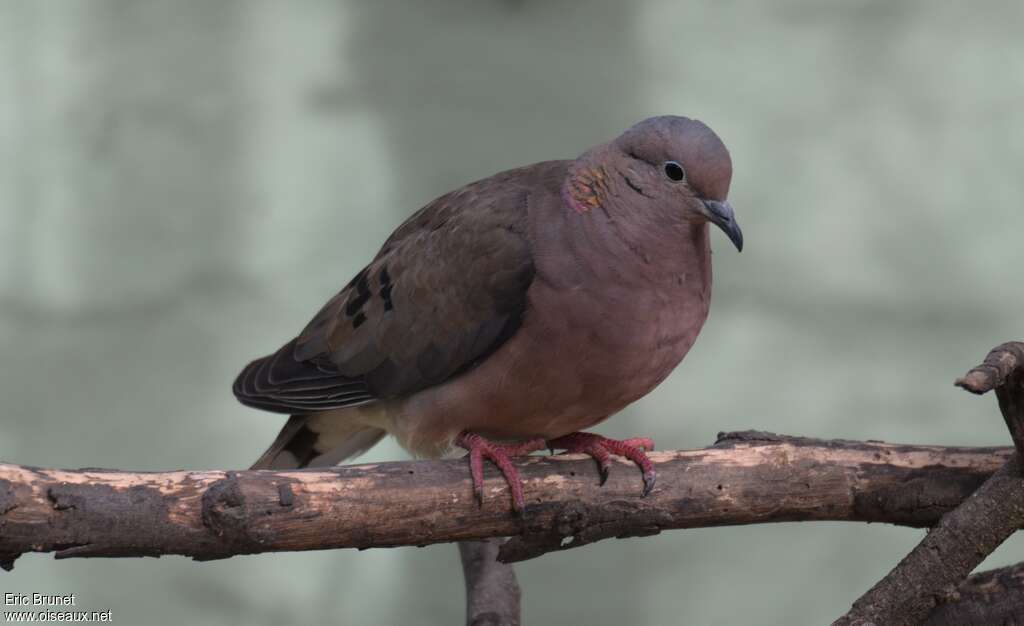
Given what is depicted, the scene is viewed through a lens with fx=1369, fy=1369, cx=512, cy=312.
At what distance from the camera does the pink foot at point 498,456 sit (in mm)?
2824

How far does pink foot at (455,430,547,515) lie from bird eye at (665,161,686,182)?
2.16ft

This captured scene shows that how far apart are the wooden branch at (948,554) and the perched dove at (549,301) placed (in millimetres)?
528

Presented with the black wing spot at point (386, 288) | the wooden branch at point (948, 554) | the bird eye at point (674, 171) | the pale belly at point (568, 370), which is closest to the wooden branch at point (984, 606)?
the wooden branch at point (948, 554)

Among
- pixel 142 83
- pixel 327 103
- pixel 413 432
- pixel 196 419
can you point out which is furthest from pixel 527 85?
pixel 413 432

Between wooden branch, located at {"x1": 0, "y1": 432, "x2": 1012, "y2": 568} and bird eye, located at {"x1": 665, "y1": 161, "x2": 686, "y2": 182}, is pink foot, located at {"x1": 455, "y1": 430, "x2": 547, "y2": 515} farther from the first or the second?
bird eye, located at {"x1": 665, "y1": 161, "x2": 686, "y2": 182}

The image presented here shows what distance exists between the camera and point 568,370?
2932 mm

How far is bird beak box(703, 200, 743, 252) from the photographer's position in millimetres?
2842

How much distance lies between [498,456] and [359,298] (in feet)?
2.47

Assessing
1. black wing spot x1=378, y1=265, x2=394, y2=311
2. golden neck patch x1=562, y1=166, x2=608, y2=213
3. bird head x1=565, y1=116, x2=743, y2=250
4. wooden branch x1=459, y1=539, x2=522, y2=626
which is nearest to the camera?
bird head x1=565, y1=116, x2=743, y2=250

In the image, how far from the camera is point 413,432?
3.24 m

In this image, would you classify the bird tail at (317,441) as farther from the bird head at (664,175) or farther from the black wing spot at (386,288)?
the bird head at (664,175)

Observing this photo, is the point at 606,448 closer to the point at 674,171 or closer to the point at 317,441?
the point at 674,171

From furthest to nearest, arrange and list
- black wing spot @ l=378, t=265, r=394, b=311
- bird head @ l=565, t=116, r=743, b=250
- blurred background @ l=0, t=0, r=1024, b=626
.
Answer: blurred background @ l=0, t=0, r=1024, b=626
black wing spot @ l=378, t=265, r=394, b=311
bird head @ l=565, t=116, r=743, b=250

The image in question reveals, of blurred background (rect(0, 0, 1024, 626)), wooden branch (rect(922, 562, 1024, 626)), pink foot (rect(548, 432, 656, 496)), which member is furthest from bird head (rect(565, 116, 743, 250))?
blurred background (rect(0, 0, 1024, 626))
